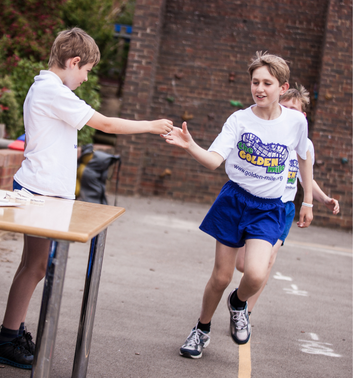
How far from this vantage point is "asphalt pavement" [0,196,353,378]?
10.4ft

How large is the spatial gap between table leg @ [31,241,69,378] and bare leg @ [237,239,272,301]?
1290mm

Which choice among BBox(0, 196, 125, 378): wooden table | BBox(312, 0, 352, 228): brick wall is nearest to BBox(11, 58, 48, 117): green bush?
BBox(312, 0, 352, 228): brick wall

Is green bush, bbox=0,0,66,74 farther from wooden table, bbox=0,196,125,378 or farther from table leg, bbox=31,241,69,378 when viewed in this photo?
table leg, bbox=31,241,69,378

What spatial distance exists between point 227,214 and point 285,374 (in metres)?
1.09

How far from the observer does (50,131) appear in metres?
2.65

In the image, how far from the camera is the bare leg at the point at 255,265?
9.54ft

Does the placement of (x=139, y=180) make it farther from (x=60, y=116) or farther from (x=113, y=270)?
(x=60, y=116)

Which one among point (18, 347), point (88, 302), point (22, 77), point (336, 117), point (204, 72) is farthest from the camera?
point (204, 72)

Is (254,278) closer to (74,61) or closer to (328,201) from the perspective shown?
(328,201)

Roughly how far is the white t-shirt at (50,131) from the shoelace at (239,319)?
4.40 feet

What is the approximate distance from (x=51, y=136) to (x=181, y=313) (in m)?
2.10

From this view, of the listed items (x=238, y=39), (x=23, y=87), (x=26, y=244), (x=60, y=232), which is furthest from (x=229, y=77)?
(x=60, y=232)

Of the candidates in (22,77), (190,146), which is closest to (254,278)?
(190,146)

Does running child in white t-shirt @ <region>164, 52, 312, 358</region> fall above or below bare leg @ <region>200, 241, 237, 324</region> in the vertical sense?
above
